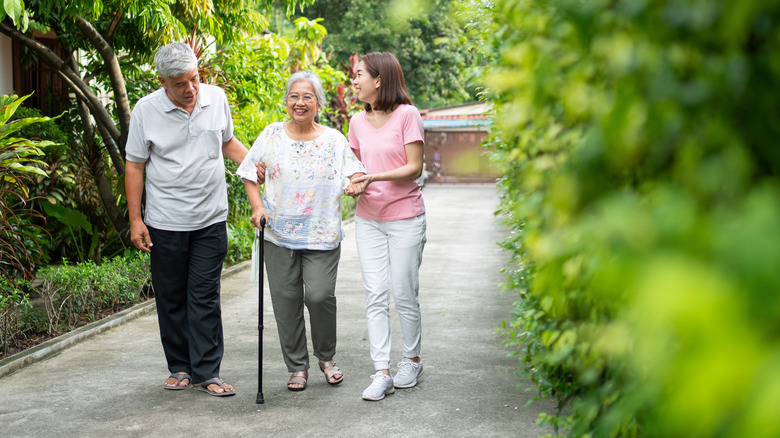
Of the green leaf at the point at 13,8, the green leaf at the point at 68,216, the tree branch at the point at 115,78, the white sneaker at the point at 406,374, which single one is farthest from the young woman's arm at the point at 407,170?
the green leaf at the point at 68,216

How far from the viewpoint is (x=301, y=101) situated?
479 cm

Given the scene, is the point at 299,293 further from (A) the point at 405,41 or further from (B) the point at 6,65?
(A) the point at 405,41

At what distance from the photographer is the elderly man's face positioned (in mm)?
4715

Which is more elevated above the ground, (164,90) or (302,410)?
(164,90)

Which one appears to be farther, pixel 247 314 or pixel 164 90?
pixel 247 314

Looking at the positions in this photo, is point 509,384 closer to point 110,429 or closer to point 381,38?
point 110,429

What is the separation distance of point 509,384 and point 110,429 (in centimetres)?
249

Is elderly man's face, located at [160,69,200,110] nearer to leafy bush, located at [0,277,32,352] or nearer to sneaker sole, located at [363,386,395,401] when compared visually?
sneaker sole, located at [363,386,395,401]

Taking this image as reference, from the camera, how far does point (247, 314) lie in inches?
295

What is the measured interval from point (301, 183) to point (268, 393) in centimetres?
136

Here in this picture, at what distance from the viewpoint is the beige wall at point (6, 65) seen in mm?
10343

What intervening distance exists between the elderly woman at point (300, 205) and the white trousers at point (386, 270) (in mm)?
219

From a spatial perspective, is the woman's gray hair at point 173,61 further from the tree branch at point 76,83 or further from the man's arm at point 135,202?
the tree branch at point 76,83

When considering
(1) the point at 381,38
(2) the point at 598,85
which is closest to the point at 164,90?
(2) the point at 598,85
